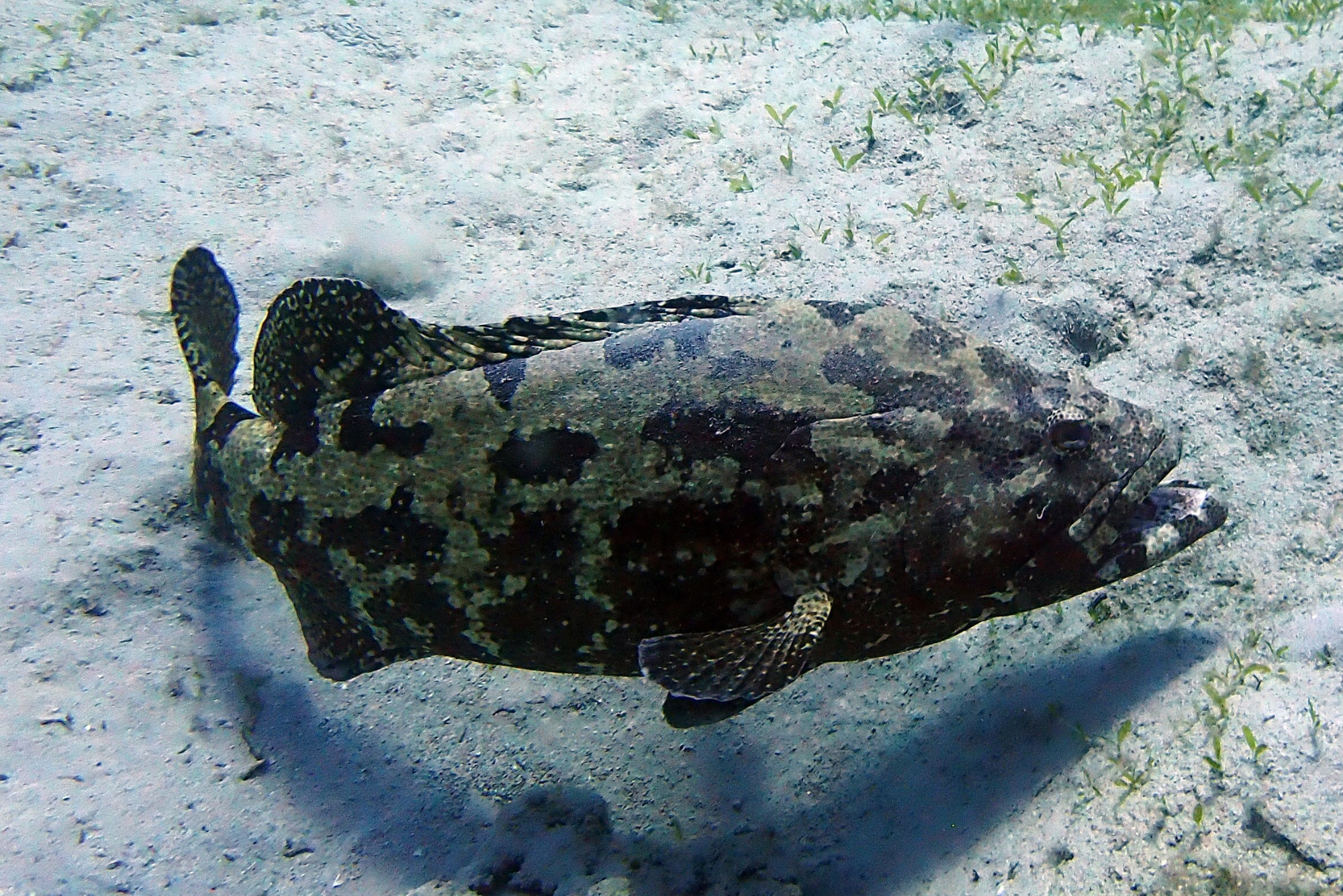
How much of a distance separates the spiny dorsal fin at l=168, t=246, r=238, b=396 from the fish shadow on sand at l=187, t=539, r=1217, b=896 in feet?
4.51

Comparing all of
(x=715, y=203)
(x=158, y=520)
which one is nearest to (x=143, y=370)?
(x=158, y=520)

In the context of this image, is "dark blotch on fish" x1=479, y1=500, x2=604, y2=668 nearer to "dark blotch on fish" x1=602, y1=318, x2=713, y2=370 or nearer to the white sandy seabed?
"dark blotch on fish" x1=602, y1=318, x2=713, y2=370

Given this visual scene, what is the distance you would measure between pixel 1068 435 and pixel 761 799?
1874 millimetres

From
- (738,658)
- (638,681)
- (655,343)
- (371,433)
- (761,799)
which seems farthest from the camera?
(638,681)

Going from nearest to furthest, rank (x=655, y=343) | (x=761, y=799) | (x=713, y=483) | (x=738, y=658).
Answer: (x=738, y=658) < (x=713, y=483) < (x=655, y=343) < (x=761, y=799)

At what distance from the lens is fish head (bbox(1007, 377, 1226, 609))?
264 centimetres

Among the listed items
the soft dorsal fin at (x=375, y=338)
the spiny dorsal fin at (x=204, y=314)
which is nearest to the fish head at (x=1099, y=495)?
the soft dorsal fin at (x=375, y=338)

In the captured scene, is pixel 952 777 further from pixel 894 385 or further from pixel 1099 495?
pixel 894 385

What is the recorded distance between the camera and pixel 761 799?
130 inches

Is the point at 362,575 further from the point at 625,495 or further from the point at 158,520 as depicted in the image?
the point at 158,520

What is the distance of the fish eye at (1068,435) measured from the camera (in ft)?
8.65

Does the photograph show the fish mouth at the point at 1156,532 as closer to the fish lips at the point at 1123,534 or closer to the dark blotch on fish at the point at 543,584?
the fish lips at the point at 1123,534

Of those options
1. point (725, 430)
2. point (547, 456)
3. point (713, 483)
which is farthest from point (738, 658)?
point (547, 456)

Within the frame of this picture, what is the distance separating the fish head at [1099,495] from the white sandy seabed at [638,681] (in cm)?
56
